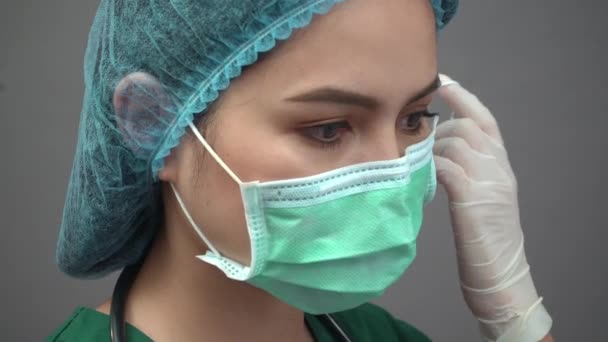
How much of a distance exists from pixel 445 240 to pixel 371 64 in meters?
1.21

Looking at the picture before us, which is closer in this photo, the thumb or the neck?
the neck

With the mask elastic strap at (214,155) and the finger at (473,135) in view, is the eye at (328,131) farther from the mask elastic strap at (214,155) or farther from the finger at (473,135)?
the finger at (473,135)

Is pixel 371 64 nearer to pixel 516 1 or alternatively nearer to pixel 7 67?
pixel 516 1

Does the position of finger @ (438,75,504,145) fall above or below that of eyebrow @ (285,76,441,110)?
below

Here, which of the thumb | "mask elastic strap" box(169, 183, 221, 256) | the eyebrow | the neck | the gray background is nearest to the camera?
the eyebrow

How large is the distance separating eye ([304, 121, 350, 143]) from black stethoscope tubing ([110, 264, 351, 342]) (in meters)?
0.48

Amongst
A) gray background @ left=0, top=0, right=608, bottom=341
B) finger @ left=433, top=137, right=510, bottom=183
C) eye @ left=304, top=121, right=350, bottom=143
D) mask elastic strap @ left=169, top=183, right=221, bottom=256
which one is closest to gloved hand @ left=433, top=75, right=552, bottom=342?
finger @ left=433, top=137, right=510, bottom=183

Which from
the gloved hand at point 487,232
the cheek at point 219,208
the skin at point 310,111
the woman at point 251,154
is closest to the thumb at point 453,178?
the gloved hand at point 487,232

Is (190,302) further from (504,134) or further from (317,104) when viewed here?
(504,134)

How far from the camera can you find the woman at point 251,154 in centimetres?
83

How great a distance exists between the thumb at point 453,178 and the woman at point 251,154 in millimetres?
117

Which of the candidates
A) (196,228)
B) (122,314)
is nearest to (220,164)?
(196,228)

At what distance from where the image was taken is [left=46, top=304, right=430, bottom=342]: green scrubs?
106 centimetres

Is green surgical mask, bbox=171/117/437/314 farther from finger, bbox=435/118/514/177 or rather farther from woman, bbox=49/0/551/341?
finger, bbox=435/118/514/177
